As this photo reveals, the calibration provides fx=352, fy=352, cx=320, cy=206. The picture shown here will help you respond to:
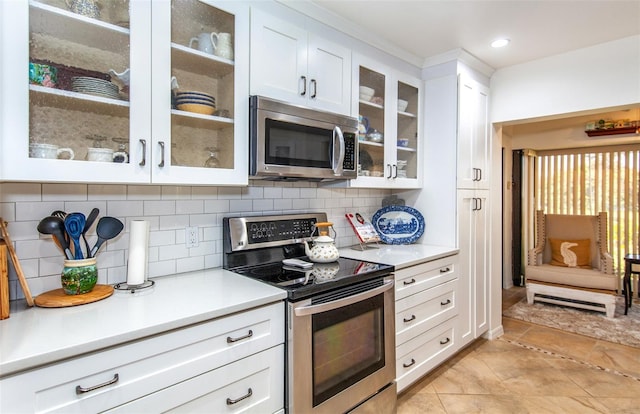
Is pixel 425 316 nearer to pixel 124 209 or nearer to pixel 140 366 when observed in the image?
pixel 140 366

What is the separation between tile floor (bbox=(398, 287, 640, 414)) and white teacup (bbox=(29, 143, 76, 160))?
7.40 ft

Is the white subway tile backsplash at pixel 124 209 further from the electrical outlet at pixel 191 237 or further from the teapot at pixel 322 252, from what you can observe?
the teapot at pixel 322 252

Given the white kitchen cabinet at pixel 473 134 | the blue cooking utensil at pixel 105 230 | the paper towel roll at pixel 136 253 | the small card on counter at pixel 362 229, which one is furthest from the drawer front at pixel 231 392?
the white kitchen cabinet at pixel 473 134

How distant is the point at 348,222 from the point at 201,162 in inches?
54.9

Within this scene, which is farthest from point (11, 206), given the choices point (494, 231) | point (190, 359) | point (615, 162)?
point (615, 162)

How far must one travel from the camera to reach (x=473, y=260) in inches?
118

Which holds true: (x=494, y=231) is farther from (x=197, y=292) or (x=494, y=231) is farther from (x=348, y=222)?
(x=197, y=292)

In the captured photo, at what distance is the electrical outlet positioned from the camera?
188 centimetres

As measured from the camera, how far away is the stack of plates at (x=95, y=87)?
52.3 inches

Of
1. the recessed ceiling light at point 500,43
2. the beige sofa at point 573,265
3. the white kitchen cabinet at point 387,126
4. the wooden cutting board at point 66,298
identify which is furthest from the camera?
the beige sofa at point 573,265

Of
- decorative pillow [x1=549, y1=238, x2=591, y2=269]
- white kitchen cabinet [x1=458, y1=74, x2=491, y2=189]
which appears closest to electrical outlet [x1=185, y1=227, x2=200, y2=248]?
white kitchen cabinet [x1=458, y1=74, x2=491, y2=189]

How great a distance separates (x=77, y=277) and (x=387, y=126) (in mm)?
2114

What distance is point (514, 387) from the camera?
97.2 inches

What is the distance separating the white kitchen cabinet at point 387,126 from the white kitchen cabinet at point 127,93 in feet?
3.03
